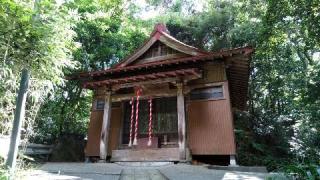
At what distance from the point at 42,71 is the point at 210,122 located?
662cm

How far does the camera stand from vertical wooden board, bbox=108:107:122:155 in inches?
447

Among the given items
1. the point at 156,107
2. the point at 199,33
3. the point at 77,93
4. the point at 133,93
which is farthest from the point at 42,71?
the point at 199,33

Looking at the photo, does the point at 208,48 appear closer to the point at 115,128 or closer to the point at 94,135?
the point at 115,128

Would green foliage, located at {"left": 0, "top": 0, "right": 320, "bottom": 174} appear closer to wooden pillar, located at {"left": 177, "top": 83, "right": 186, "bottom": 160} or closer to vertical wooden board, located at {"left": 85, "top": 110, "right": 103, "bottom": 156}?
vertical wooden board, located at {"left": 85, "top": 110, "right": 103, "bottom": 156}

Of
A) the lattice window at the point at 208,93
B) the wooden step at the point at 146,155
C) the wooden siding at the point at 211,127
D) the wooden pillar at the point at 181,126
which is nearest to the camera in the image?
the wooden pillar at the point at 181,126

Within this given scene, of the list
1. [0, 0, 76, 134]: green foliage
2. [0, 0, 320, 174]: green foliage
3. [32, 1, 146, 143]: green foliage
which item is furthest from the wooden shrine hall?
[0, 0, 76, 134]: green foliage

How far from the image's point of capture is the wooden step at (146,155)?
9.38 metres

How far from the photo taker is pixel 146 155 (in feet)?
31.8

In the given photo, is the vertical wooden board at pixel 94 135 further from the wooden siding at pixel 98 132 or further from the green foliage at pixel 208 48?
the green foliage at pixel 208 48

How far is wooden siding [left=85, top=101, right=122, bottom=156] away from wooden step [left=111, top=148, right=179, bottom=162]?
1132 mm

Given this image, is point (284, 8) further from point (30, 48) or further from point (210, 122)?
point (30, 48)

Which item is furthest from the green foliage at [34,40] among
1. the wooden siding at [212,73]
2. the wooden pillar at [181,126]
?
the wooden siding at [212,73]

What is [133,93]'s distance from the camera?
434 inches

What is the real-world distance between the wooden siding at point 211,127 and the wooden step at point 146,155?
1.02 meters
